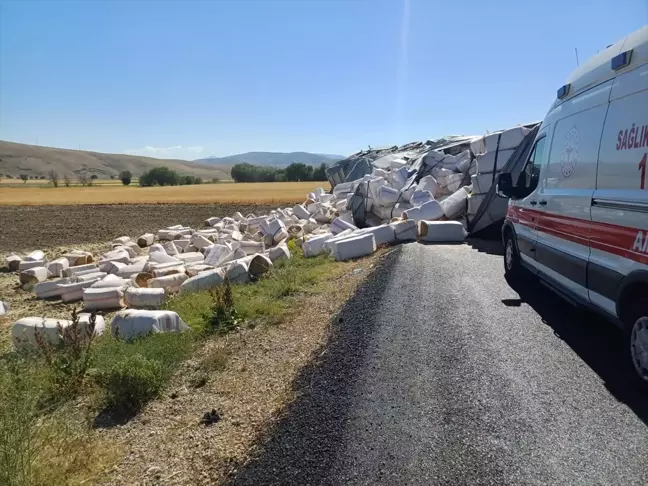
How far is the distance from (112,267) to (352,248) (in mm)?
7166

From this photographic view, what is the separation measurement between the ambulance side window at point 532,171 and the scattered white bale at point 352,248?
527 centimetres

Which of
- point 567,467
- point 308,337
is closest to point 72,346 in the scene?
point 308,337

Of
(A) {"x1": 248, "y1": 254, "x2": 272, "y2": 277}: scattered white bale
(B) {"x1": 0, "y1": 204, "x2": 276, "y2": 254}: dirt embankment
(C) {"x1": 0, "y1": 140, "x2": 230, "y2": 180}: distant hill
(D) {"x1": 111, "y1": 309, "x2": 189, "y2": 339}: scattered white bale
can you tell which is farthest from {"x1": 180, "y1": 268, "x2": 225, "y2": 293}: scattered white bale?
(C) {"x1": 0, "y1": 140, "x2": 230, "y2": 180}: distant hill

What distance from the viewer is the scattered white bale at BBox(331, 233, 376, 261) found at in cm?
1206

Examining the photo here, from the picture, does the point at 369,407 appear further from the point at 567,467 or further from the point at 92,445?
the point at 92,445

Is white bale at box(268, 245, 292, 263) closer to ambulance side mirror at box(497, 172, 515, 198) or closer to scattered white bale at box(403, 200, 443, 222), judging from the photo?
scattered white bale at box(403, 200, 443, 222)

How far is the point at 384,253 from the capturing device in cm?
1165

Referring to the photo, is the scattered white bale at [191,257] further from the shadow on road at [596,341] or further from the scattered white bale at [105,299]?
the shadow on road at [596,341]

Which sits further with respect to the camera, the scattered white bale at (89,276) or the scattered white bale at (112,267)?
the scattered white bale at (112,267)

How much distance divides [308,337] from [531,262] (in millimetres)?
3237

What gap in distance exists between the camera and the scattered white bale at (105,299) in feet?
35.2

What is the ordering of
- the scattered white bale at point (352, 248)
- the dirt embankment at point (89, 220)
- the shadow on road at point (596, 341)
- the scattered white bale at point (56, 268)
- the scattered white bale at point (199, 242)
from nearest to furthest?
the shadow on road at point (596, 341)
the scattered white bale at point (352, 248)
the scattered white bale at point (56, 268)
the scattered white bale at point (199, 242)
the dirt embankment at point (89, 220)

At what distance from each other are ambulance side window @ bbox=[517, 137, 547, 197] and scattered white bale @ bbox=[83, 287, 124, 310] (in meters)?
8.40

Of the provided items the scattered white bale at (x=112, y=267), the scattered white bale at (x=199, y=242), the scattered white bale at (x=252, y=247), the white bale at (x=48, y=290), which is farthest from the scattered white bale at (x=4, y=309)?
the scattered white bale at (x=199, y=242)
